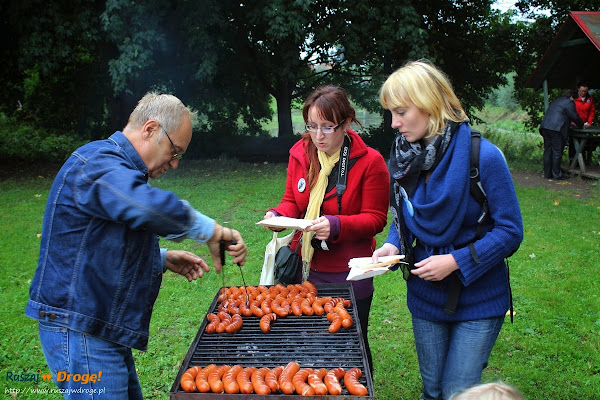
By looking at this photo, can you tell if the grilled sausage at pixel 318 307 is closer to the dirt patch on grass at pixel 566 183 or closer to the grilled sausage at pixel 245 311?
the grilled sausage at pixel 245 311

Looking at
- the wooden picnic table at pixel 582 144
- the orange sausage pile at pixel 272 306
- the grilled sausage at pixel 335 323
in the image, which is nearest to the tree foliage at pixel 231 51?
the wooden picnic table at pixel 582 144

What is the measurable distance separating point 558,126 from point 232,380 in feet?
38.7

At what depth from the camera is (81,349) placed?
209cm

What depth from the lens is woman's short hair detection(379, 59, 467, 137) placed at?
7.64 ft

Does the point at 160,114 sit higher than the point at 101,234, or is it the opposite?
the point at 160,114

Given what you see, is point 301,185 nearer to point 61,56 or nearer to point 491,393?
point 491,393

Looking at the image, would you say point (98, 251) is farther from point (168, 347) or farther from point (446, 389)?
point (168, 347)

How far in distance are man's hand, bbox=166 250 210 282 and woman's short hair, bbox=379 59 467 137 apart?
140 centimetres

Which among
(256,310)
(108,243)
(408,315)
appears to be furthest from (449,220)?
(408,315)

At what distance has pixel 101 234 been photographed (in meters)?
2.03

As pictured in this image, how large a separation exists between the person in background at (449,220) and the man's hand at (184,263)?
1163 mm

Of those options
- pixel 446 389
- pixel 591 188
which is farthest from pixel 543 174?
pixel 446 389

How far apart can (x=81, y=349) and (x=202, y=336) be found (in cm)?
78

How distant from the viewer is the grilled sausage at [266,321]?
2760 millimetres
